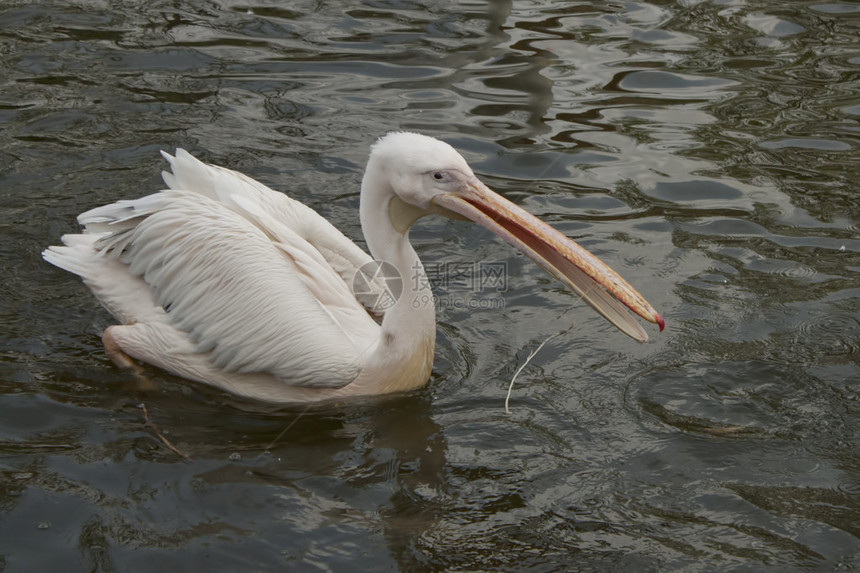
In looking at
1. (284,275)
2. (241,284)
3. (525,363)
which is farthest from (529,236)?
(241,284)

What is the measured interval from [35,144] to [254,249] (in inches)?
93.4

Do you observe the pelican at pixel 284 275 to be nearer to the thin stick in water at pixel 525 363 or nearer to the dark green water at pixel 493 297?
the dark green water at pixel 493 297

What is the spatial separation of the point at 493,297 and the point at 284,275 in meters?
1.17

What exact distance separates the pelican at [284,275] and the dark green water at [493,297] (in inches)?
6.5

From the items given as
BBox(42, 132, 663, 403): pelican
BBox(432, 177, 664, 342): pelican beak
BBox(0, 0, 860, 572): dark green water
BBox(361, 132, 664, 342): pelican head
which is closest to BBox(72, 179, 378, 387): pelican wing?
BBox(42, 132, 663, 403): pelican

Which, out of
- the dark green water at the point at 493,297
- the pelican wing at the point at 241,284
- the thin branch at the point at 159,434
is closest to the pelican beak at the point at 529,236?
the dark green water at the point at 493,297

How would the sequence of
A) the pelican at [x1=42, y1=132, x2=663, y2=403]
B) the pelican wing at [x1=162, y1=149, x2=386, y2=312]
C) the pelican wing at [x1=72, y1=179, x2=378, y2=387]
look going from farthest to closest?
the pelican wing at [x1=162, y1=149, x2=386, y2=312], the pelican wing at [x1=72, y1=179, x2=378, y2=387], the pelican at [x1=42, y1=132, x2=663, y2=403]

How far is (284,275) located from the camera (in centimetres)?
393

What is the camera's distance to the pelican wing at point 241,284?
3844 millimetres

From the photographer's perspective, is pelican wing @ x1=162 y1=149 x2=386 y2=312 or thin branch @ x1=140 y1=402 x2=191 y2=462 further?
pelican wing @ x1=162 y1=149 x2=386 y2=312

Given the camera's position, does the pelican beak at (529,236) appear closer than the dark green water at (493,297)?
No

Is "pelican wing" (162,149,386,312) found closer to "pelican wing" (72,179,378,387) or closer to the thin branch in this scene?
"pelican wing" (72,179,378,387)

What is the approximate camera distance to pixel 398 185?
12.2ft

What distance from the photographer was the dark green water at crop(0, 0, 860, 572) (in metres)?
3.26
